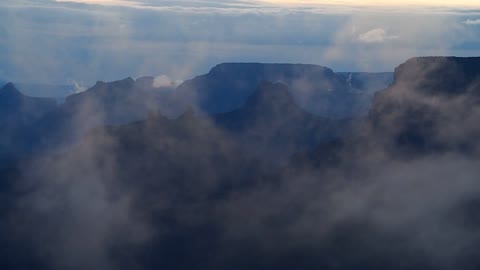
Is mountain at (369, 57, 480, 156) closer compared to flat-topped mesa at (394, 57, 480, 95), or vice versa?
mountain at (369, 57, 480, 156)

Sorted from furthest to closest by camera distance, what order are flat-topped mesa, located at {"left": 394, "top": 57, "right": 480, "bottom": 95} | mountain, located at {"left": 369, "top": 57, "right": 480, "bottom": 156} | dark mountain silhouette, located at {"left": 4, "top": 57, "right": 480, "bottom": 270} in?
flat-topped mesa, located at {"left": 394, "top": 57, "right": 480, "bottom": 95}, mountain, located at {"left": 369, "top": 57, "right": 480, "bottom": 156}, dark mountain silhouette, located at {"left": 4, "top": 57, "right": 480, "bottom": 270}

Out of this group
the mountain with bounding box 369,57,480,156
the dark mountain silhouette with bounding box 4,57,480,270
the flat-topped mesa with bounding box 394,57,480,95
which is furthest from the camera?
the flat-topped mesa with bounding box 394,57,480,95

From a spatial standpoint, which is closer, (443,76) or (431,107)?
(431,107)

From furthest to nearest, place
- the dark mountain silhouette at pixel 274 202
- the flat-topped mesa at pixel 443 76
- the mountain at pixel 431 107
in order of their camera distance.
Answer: the flat-topped mesa at pixel 443 76, the mountain at pixel 431 107, the dark mountain silhouette at pixel 274 202

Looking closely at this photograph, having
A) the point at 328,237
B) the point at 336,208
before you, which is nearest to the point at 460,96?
the point at 336,208

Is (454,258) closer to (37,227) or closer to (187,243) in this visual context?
(187,243)

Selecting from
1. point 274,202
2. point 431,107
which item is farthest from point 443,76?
point 274,202

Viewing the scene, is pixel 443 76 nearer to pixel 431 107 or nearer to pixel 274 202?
pixel 431 107

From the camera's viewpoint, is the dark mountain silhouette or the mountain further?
the mountain
